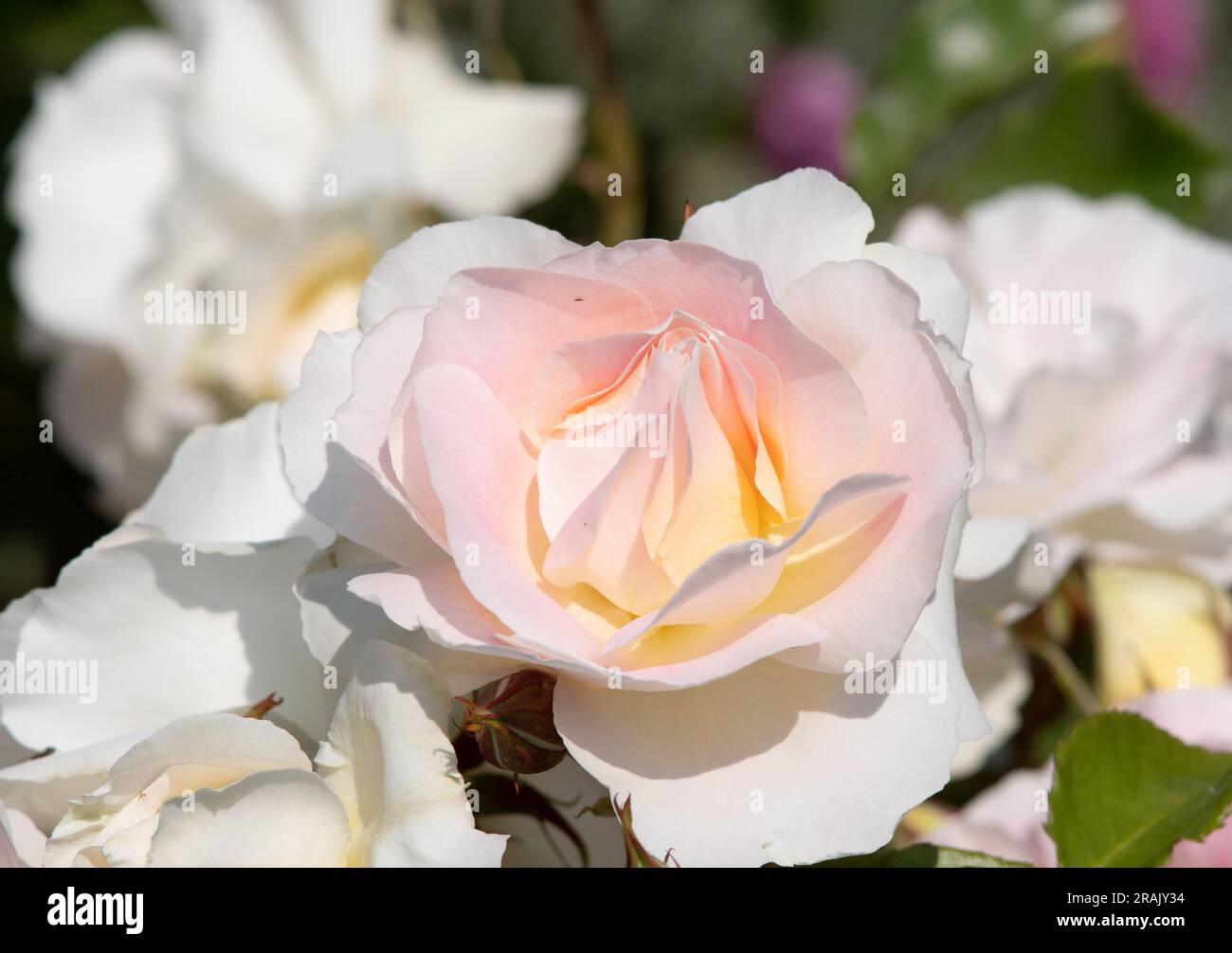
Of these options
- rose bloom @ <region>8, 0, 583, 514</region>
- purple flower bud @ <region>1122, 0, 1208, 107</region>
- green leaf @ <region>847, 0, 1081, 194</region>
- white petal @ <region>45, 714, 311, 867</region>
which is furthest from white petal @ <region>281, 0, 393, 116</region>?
purple flower bud @ <region>1122, 0, 1208, 107</region>

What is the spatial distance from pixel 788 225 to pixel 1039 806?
22 cm

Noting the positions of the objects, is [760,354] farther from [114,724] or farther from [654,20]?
[654,20]

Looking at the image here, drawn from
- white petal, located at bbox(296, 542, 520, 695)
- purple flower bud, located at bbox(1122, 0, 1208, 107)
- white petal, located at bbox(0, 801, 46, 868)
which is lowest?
white petal, located at bbox(0, 801, 46, 868)

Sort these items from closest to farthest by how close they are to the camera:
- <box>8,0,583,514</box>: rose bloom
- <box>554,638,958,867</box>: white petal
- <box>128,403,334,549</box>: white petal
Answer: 1. <box>554,638,958,867</box>: white petal
2. <box>128,403,334,549</box>: white petal
3. <box>8,0,583,514</box>: rose bloom

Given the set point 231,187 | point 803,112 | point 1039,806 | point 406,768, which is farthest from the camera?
point 803,112

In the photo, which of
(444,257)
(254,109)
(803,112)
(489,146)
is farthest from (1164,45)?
(444,257)

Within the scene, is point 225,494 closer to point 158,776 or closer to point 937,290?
point 158,776

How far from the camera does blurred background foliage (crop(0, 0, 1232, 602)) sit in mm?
690

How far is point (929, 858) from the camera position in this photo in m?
0.33

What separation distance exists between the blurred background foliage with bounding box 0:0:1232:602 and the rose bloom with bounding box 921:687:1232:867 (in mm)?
299

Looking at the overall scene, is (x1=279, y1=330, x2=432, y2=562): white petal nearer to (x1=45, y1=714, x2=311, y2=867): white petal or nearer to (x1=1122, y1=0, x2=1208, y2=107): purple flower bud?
(x1=45, y1=714, x2=311, y2=867): white petal

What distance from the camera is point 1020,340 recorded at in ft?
1.81
